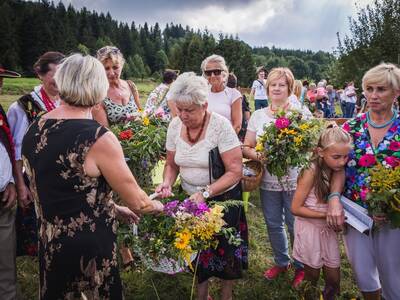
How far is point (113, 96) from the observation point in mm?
4172

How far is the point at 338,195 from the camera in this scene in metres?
2.79

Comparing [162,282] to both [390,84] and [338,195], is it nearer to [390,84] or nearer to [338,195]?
[338,195]

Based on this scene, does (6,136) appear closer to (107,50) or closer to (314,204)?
A: (107,50)

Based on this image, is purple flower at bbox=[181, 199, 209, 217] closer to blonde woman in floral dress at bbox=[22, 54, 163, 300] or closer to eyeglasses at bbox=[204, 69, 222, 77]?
blonde woman in floral dress at bbox=[22, 54, 163, 300]

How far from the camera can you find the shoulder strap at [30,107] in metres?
3.22

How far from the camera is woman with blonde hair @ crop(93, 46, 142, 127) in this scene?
3977 mm

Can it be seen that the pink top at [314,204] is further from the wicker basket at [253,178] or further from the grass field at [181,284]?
the grass field at [181,284]

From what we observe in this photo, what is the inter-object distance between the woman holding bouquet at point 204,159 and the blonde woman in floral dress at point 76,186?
806 mm

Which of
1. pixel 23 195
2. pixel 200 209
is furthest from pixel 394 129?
pixel 23 195

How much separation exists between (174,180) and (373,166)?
5.51ft

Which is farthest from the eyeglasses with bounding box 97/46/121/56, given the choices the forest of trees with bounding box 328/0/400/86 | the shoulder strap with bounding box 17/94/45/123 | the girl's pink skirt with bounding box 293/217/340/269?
the forest of trees with bounding box 328/0/400/86

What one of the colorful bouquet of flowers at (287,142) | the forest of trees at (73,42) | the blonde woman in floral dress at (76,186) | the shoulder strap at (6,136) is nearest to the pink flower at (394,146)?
the colorful bouquet of flowers at (287,142)

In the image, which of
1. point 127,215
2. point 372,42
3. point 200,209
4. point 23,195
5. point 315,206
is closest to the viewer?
point 200,209

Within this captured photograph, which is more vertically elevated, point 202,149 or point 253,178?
point 202,149
